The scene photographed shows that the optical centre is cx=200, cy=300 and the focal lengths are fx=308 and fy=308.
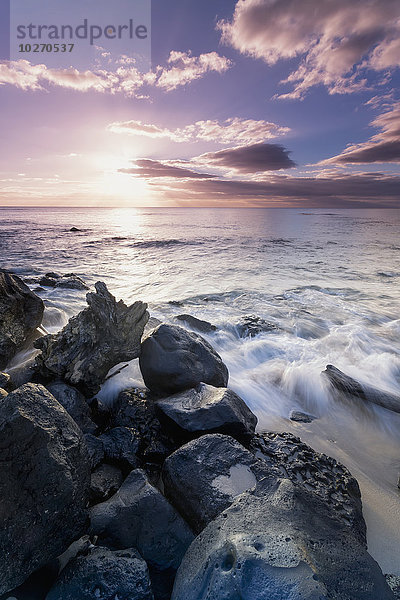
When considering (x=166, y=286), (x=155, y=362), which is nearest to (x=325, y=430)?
(x=155, y=362)

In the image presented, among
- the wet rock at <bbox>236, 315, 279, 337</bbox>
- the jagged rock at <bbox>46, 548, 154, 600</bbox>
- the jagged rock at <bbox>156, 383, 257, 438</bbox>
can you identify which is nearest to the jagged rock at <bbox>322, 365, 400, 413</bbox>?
the jagged rock at <bbox>156, 383, 257, 438</bbox>

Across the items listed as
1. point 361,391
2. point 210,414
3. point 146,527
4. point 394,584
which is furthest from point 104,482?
point 361,391

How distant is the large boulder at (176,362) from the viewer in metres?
4.75

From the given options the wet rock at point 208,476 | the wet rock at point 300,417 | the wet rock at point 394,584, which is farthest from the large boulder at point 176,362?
the wet rock at point 394,584

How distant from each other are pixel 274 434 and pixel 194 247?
2694cm

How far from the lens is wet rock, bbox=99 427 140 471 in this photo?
3621 mm

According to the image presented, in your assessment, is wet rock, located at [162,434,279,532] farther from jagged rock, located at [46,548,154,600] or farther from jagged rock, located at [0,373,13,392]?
jagged rock, located at [0,373,13,392]

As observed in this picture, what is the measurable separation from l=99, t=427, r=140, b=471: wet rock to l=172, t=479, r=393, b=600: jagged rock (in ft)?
5.34

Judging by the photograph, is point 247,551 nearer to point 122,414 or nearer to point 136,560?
point 136,560

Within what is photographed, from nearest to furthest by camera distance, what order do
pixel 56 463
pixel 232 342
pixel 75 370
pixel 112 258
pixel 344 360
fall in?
pixel 56 463, pixel 75 370, pixel 344 360, pixel 232 342, pixel 112 258

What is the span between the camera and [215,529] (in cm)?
219

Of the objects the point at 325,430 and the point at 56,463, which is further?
the point at 325,430

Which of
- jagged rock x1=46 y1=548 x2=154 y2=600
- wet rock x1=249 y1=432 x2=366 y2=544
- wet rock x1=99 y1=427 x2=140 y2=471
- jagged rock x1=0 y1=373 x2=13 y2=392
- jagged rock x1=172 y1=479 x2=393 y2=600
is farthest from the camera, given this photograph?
jagged rock x1=0 y1=373 x2=13 y2=392

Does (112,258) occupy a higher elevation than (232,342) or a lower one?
higher
